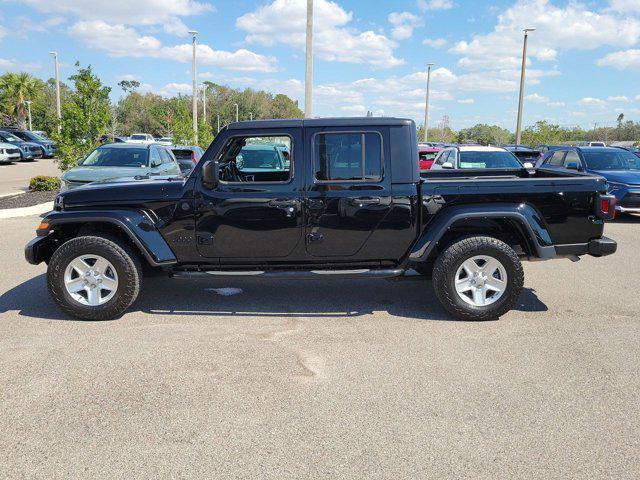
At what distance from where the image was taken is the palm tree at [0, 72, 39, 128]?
6425 centimetres

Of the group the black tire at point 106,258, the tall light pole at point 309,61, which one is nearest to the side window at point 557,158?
the tall light pole at point 309,61

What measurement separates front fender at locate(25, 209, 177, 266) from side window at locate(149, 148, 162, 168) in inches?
286

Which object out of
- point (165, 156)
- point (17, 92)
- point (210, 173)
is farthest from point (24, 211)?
point (17, 92)

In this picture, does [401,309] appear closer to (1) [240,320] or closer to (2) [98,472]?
(1) [240,320]

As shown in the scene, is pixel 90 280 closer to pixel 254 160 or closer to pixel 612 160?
pixel 254 160

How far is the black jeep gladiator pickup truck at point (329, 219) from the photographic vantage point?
17.3 feet

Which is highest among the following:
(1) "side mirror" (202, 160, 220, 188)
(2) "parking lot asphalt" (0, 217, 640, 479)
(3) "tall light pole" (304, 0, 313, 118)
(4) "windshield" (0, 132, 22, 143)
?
(3) "tall light pole" (304, 0, 313, 118)

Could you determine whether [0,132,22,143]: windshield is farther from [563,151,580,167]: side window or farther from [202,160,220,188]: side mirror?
[202,160,220,188]: side mirror

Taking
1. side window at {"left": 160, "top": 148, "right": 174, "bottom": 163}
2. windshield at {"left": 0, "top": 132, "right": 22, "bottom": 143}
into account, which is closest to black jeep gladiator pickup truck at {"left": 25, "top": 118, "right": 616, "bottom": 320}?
side window at {"left": 160, "top": 148, "right": 174, "bottom": 163}

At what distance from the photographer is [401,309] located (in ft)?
19.0

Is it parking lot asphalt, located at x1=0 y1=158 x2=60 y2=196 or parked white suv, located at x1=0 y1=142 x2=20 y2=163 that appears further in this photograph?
parked white suv, located at x1=0 y1=142 x2=20 y2=163

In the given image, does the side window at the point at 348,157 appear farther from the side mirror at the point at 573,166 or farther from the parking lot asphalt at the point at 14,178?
the parking lot asphalt at the point at 14,178

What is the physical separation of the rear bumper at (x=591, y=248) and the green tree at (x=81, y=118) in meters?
14.6

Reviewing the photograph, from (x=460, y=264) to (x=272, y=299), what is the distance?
6.80ft
